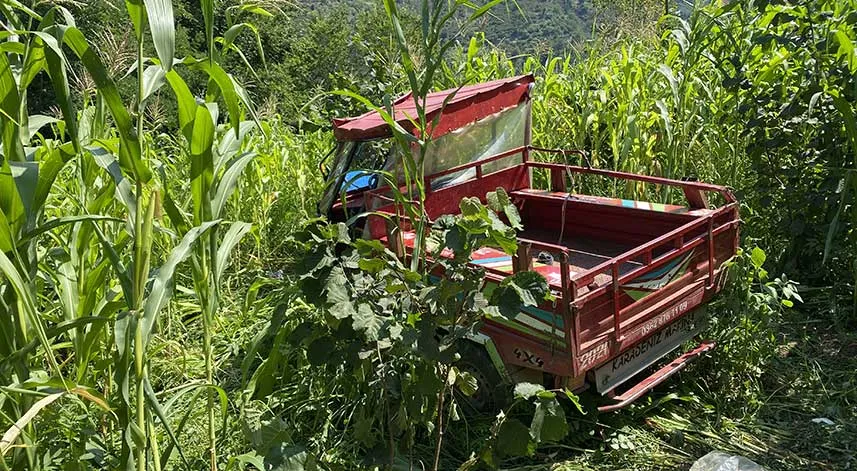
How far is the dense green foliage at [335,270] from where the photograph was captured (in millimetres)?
1950

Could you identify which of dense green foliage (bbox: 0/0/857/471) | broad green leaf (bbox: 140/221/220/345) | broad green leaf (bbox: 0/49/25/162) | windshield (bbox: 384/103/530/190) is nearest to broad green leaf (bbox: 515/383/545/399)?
dense green foliage (bbox: 0/0/857/471)

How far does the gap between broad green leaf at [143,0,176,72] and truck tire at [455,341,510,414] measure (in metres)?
2.34

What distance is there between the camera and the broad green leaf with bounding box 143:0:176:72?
5.10ft

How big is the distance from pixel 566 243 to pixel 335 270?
2722 millimetres

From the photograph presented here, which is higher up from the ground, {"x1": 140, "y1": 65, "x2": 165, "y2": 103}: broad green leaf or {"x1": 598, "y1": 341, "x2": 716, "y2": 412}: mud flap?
{"x1": 140, "y1": 65, "x2": 165, "y2": 103}: broad green leaf

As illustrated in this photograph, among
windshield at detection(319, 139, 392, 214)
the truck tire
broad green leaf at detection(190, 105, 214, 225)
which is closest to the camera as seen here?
broad green leaf at detection(190, 105, 214, 225)

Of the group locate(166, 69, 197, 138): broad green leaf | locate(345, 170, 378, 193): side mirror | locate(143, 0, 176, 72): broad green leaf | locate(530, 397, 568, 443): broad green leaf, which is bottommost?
locate(530, 397, 568, 443): broad green leaf

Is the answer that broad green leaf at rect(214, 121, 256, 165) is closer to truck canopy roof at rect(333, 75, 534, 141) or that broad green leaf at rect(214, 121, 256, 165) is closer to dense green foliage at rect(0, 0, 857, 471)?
dense green foliage at rect(0, 0, 857, 471)

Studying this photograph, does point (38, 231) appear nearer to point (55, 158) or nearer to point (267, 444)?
point (55, 158)

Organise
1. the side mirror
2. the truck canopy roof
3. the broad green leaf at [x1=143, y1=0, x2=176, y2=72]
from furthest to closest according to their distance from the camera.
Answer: the side mirror
the truck canopy roof
the broad green leaf at [x1=143, y1=0, x2=176, y2=72]

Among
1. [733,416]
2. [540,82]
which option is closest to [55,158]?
[733,416]

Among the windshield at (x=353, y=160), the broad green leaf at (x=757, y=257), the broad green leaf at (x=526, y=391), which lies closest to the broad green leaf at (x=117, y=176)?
the broad green leaf at (x=526, y=391)

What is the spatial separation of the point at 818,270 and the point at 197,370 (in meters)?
4.11

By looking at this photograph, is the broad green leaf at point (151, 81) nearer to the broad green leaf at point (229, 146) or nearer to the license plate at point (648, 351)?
the broad green leaf at point (229, 146)
